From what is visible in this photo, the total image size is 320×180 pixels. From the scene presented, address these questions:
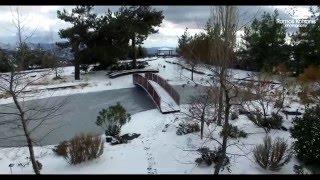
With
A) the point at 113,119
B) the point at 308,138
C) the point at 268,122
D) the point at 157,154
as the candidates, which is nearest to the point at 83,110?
the point at 113,119

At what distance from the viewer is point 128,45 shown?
28.9 meters

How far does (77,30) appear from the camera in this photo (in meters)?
26.4

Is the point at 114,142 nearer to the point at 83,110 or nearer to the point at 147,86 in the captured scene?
the point at 83,110

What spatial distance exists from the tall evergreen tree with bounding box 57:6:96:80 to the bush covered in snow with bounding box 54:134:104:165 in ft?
55.1

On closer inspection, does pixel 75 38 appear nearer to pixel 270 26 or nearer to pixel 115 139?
pixel 270 26

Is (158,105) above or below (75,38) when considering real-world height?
below

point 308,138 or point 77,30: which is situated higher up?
point 77,30

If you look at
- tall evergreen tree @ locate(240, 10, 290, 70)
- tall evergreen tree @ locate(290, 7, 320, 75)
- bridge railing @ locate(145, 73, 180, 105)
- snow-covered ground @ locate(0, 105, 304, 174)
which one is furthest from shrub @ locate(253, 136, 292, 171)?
tall evergreen tree @ locate(240, 10, 290, 70)

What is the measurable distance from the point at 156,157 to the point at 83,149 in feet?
6.89

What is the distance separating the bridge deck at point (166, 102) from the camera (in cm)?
1623

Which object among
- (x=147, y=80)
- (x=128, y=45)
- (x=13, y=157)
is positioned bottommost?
(x=13, y=157)

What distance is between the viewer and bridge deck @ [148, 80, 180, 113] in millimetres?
16234
